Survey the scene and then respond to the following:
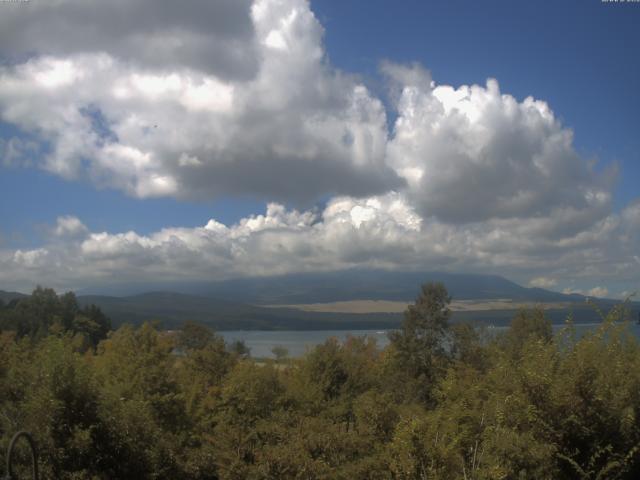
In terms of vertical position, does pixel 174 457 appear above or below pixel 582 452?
below

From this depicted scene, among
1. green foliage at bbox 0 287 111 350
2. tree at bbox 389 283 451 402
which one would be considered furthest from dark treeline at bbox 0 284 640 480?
green foliage at bbox 0 287 111 350

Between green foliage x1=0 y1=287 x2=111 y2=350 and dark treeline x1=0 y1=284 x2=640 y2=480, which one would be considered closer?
dark treeline x1=0 y1=284 x2=640 y2=480

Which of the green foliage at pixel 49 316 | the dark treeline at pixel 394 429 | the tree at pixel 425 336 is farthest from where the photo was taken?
the green foliage at pixel 49 316

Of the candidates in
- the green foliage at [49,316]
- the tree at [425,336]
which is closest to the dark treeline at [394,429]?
the tree at [425,336]

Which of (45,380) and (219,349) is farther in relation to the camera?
(219,349)

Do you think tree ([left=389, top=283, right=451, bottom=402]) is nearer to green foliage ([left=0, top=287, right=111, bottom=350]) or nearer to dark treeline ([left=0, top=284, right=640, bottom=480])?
dark treeline ([left=0, top=284, right=640, bottom=480])

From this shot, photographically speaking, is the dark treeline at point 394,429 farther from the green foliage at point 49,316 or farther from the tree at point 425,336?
the green foliage at point 49,316

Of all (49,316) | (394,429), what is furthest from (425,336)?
(49,316)

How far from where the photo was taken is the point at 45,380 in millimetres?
16953

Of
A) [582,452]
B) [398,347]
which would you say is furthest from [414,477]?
[398,347]

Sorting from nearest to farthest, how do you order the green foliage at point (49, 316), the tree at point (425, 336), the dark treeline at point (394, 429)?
the dark treeline at point (394, 429)
the tree at point (425, 336)
the green foliage at point (49, 316)

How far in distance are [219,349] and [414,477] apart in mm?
42417

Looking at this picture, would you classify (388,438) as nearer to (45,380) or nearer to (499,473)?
(499,473)

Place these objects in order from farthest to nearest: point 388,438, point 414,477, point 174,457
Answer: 1. point 174,457
2. point 388,438
3. point 414,477
